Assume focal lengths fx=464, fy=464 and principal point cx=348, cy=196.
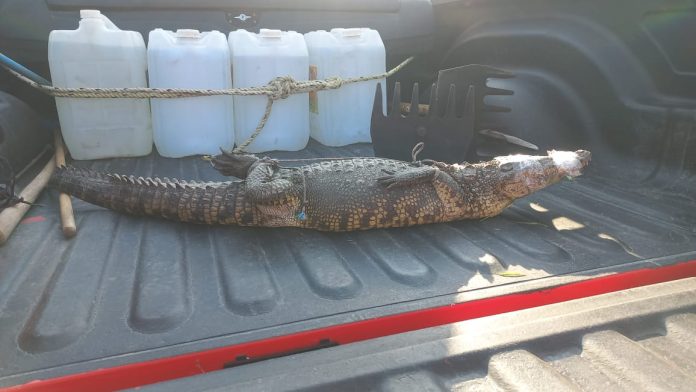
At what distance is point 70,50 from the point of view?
3006mm

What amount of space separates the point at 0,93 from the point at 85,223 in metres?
1.35

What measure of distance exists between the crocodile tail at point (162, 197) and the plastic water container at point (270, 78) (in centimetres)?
122

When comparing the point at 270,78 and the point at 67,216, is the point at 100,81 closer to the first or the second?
the point at 270,78

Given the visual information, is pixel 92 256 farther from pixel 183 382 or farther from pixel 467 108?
pixel 467 108

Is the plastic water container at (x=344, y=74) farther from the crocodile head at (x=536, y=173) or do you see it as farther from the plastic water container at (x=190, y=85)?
the crocodile head at (x=536, y=173)

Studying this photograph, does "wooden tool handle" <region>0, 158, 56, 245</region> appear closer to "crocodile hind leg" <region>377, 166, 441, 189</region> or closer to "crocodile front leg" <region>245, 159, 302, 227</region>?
"crocodile front leg" <region>245, 159, 302, 227</region>

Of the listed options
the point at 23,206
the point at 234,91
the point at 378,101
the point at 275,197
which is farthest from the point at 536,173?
the point at 23,206

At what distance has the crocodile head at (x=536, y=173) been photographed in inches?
102

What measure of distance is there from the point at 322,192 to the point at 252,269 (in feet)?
2.09

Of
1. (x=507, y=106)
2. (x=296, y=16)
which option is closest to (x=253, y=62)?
(x=296, y=16)

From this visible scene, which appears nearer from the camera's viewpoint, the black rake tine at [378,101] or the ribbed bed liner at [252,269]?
the ribbed bed liner at [252,269]

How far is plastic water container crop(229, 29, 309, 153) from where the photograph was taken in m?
3.37

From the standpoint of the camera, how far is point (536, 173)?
2.60 meters

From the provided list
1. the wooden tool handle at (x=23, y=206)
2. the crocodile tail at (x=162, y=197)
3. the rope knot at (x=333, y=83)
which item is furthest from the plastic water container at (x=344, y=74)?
the wooden tool handle at (x=23, y=206)
